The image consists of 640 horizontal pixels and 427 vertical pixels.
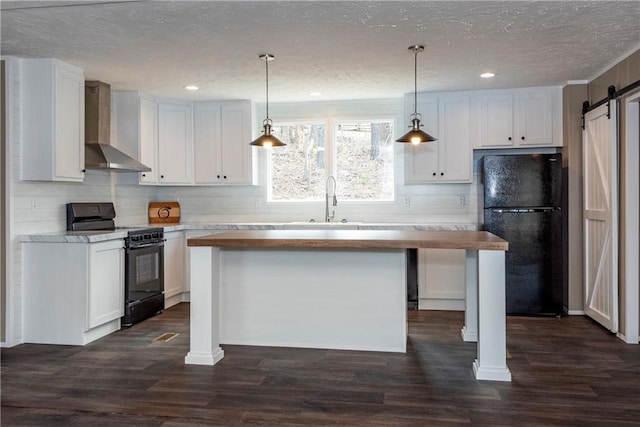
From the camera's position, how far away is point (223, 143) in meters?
5.76

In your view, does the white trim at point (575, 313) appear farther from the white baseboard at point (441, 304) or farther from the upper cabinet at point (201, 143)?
the upper cabinet at point (201, 143)

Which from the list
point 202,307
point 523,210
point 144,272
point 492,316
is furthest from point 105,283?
point 523,210

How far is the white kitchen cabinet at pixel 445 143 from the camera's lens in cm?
530

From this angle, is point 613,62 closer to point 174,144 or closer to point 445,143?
point 445,143

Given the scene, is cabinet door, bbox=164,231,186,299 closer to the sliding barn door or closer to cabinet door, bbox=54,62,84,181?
cabinet door, bbox=54,62,84,181

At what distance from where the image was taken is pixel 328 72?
14.8ft

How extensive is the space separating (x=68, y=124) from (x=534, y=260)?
448 cm

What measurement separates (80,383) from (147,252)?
179 centimetres

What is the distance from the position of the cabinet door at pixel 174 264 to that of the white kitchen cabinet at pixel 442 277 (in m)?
2.63

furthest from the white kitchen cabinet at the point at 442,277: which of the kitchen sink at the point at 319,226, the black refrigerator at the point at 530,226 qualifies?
the kitchen sink at the point at 319,226

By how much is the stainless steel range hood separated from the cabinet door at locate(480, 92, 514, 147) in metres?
3.70

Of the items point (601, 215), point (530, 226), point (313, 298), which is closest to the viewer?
point (313, 298)

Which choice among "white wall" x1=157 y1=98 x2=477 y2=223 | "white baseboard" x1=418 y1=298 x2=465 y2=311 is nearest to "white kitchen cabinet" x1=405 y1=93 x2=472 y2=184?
"white wall" x1=157 y1=98 x2=477 y2=223

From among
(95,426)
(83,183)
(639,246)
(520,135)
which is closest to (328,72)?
(520,135)
